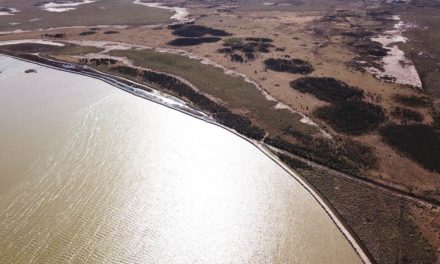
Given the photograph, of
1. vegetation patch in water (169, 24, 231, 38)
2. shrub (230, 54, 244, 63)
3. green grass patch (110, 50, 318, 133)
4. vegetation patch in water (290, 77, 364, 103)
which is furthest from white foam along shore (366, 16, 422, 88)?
vegetation patch in water (169, 24, 231, 38)

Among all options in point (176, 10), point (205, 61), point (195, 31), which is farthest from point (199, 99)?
point (176, 10)

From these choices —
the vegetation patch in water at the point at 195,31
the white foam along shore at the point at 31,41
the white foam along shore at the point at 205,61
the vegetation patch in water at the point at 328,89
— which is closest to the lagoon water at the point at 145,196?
the white foam along shore at the point at 205,61

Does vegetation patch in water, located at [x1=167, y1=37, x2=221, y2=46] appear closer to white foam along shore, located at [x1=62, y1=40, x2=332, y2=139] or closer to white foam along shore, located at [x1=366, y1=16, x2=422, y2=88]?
white foam along shore, located at [x1=62, y1=40, x2=332, y2=139]

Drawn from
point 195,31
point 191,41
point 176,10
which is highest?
point 195,31

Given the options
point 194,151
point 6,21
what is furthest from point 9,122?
point 6,21

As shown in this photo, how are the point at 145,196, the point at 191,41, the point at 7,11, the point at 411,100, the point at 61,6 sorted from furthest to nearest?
the point at 61,6
the point at 7,11
the point at 191,41
the point at 411,100
the point at 145,196

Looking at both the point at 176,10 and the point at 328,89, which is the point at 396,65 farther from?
the point at 176,10
